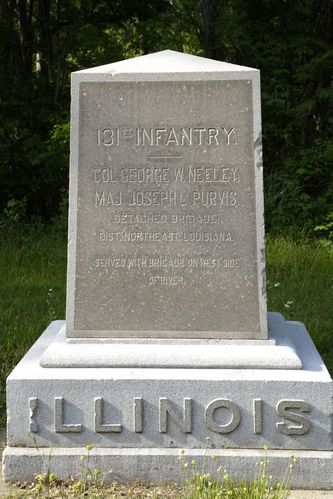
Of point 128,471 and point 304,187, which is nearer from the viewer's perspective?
point 128,471

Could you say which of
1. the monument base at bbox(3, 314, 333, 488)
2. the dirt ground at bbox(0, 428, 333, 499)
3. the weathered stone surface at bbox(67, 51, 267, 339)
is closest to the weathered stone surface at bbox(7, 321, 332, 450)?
the monument base at bbox(3, 314, 333, 488)

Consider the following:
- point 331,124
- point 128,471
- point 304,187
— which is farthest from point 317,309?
point 331,124

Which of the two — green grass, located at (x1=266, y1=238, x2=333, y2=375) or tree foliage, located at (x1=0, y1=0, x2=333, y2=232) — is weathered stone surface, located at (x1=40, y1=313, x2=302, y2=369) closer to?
green grass, located at (x1=266, y1=238, x2=333, y2=375)

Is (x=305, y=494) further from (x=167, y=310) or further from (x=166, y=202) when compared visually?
(x=166, y=202)

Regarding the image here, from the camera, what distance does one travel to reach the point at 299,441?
366 cm

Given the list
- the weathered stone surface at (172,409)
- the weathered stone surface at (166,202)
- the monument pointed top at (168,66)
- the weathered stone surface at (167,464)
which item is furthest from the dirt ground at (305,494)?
the monument pointed top at (168,66)

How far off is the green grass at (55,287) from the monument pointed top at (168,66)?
220 centimetres

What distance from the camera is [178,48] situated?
13.8 m

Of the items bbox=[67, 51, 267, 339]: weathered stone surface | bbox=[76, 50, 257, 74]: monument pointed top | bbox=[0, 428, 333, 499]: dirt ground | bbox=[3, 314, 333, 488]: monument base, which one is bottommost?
bbox=[0, 428, 333, 499]: dirt ground

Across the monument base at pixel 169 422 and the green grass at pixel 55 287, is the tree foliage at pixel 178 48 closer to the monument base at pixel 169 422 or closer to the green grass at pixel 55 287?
the green grass at pixel 55 287

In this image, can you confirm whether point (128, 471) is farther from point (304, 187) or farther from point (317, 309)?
point (304, 187)

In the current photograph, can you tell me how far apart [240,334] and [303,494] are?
A: 831 millimetres

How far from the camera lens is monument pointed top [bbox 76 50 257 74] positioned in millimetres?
3857

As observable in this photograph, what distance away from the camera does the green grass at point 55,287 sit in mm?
5758
